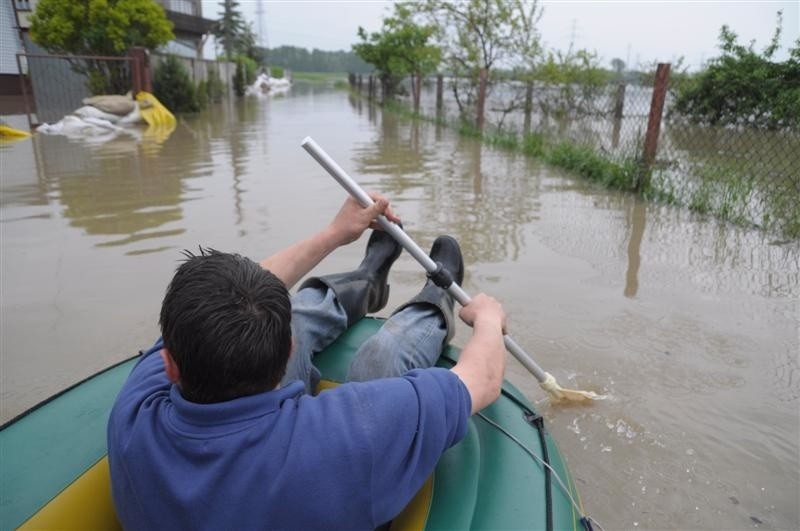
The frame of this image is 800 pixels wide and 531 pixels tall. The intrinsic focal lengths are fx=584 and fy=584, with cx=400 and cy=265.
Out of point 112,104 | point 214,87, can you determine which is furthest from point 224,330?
point 214,87

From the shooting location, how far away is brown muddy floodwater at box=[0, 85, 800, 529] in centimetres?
Result: 208

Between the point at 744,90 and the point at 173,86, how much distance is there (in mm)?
12594

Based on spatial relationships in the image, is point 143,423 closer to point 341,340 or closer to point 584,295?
point 341,340

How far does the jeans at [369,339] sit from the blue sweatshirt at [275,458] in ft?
1.37

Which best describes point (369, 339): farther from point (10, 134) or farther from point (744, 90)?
point (10, 134)

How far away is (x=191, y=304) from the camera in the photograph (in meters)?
0.92

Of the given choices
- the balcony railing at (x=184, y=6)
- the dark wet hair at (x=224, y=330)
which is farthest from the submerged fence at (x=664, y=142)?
the balcony railing at (x=184, y=6)

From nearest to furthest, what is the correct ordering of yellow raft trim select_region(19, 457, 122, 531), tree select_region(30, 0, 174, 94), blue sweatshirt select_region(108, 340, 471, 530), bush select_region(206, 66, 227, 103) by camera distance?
blue sweatshirt select_region(108, 340, 471, 530)
yellow raft trim select_region(19, 457, 122, 531)
tree select_region(30, 0, 174, 94)
bush select_region(206, 66, 227, 103)

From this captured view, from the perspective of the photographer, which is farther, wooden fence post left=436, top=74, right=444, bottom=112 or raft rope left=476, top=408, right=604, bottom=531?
wooden fence post left=436, top=74, right=444, bottom=112

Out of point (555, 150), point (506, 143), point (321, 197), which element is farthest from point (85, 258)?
point (506, 143)

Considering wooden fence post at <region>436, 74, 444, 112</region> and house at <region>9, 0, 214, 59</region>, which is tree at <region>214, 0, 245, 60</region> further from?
wooden fence post at <region>436, 74, 444, 112</region>

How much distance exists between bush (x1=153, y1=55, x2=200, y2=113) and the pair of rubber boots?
555 inches

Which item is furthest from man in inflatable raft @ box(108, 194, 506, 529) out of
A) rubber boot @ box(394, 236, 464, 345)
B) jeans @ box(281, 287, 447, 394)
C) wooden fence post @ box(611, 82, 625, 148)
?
wooden fence post @ box(611, 82, 625, 148)

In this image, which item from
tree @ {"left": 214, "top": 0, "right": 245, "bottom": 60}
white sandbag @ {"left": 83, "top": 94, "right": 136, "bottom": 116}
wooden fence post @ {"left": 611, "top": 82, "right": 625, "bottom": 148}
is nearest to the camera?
wooden fence post @ {"left": 611, "top": 82, "right": 625, "bottom": 148}
